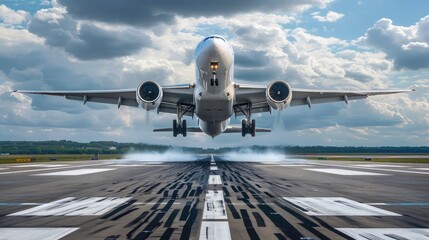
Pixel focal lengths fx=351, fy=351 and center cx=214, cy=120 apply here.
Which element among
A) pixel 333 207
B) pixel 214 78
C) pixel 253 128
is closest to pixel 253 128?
pixel 253 128

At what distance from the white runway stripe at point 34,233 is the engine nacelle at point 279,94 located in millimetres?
21789

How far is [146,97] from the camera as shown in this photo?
89.8 feet

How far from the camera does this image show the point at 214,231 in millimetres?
7035

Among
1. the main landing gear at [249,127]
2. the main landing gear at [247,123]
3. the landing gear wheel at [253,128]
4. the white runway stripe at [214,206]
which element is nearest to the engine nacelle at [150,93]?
the main landing gear at [247,123]

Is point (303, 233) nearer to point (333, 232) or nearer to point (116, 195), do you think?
point (333, 232)

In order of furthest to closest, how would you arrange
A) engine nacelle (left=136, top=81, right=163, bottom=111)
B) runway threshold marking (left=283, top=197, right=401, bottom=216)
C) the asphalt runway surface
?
engine nacelle (left=136, top=81, right=163, bottom=111), runway threshold marking (left=283, top=197, right=401, bottom=216), the asphalt runway surface

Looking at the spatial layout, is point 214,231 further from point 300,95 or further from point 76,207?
point 300,95

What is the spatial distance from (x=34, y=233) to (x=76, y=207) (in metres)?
3.22

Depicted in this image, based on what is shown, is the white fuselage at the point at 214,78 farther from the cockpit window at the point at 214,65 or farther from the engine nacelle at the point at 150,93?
the engine nacelle at the point at 150,93

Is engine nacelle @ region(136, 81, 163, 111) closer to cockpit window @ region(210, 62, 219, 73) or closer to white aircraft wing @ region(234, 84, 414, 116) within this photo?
cockpit window @ region(210, 62, 219, 73)

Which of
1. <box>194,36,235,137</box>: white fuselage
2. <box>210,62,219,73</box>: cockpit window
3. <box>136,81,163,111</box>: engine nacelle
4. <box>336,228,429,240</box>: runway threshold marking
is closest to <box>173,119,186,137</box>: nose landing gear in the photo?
<box>194,36,235,137</box>: white fuselage

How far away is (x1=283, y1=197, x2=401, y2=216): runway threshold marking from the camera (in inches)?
364

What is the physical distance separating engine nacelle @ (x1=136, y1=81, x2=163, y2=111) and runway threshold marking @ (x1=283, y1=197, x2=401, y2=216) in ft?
56.5

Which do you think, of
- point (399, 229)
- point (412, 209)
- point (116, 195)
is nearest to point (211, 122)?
point (116, 195)
